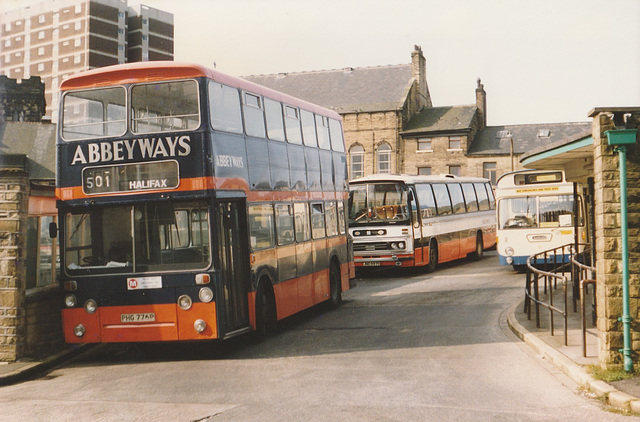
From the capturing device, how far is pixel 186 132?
11328 millimetres

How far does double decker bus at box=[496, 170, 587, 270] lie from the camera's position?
2292 centimetres

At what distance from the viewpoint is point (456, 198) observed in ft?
96.0

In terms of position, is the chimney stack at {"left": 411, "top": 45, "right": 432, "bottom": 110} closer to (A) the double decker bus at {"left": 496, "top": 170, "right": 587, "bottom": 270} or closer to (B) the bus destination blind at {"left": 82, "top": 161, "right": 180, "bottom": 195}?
(A) the double decker bus at {"left": 496, "top": 170, "right": 587, "bottom": 270}

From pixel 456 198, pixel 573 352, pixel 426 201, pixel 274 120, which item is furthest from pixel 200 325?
pixel 456 198

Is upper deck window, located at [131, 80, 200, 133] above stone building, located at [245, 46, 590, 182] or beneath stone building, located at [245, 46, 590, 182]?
beneath

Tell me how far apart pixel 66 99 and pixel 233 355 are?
4.50 meters

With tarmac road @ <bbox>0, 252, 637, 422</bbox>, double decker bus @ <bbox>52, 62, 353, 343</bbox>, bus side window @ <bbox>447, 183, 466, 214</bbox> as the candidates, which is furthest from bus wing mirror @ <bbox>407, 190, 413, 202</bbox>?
double decker bus @ <bbox>52, 62, 353, 343</bbox>

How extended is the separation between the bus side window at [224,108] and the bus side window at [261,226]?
53.4 inches

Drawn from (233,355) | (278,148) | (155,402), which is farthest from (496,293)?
(155,402)

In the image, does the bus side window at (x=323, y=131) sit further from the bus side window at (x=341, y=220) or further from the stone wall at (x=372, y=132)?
the stone wall at (x=372, y=132)

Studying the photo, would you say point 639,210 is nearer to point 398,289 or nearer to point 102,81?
point 102,81

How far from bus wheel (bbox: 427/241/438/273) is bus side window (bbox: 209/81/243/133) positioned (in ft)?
48.6

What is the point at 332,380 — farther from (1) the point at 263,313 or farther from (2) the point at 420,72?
(2) the point at 420,72

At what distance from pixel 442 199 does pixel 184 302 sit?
57.9 feet
